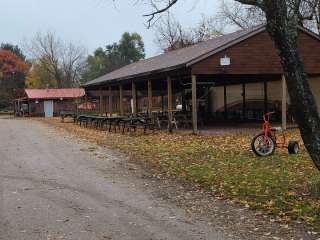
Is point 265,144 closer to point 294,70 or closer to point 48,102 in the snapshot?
point 294,70

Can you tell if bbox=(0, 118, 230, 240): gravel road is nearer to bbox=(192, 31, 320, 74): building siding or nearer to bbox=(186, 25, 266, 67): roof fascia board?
bbox=(186, 25, 266, 67): roof fascia board

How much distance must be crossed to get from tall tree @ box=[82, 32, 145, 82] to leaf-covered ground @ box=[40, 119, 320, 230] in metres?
78.6

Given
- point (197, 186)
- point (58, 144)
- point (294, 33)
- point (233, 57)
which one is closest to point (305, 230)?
point (294, 33)

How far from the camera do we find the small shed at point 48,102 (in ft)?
218

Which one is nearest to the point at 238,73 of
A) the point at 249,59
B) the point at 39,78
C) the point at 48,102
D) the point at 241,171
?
the point at 249,59

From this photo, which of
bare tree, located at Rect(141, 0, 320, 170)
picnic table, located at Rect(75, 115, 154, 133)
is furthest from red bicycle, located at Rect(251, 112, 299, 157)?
picnic table, located at Rect(75, 115, 154, 133)

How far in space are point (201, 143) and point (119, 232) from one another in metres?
11.7

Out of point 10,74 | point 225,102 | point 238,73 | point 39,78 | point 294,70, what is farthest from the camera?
point 39,78

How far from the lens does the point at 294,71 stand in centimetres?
778

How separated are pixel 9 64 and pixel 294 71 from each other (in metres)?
86.1

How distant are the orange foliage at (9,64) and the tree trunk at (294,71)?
8382cm

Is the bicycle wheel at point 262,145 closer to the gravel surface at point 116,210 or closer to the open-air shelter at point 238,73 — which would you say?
the gravel surface at point 116,210

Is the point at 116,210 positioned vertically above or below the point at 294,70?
below

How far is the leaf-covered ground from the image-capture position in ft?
26.7
